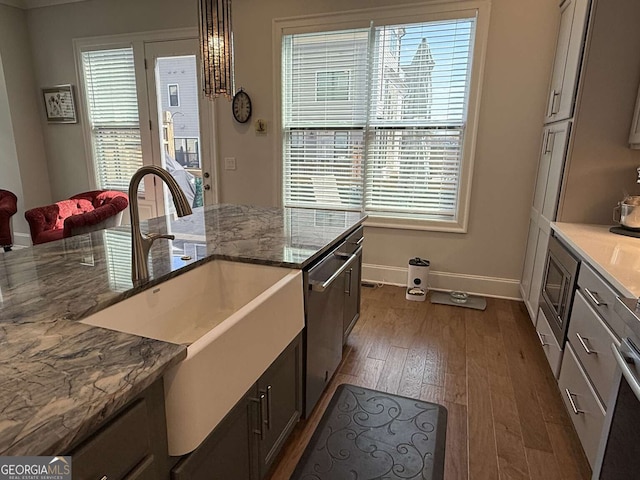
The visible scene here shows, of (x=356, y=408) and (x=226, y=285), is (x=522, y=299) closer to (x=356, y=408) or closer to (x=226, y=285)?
(x=356, y=408)

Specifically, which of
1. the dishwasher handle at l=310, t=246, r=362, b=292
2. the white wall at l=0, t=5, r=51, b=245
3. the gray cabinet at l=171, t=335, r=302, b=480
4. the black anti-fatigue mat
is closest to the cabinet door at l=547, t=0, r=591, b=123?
the dishwasher handle at l=310, t=246, r=362, b=292

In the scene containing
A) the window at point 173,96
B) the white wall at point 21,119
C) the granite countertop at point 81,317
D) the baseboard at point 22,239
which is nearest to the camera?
the granite countertop at point 81,317

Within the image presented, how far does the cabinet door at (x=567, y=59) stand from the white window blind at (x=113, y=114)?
422cm

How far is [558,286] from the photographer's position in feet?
7.08

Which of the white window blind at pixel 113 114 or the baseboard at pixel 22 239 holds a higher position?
the white window blind at pixel 113 114

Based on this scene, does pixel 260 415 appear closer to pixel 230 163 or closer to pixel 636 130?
pixel 636 130

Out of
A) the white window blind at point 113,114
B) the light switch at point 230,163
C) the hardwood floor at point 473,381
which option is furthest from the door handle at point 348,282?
the white window blind at point 113,114

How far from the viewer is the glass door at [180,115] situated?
13.7 ft

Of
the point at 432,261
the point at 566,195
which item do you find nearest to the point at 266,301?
the point at 566,195

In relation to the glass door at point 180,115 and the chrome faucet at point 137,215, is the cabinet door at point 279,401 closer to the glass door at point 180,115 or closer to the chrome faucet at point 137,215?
the chrome faucet at point 137,215

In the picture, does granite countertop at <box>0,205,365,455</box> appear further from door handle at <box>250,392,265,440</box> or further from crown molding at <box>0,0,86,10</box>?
crown molding at <box>0,0,86,10</box>

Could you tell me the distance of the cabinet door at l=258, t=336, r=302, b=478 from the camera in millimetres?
1326

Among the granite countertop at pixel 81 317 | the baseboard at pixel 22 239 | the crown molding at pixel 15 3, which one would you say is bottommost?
the baseboard at pixel 22 239

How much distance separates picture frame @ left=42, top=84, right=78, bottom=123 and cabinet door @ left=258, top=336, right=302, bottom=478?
4798 millimetres
